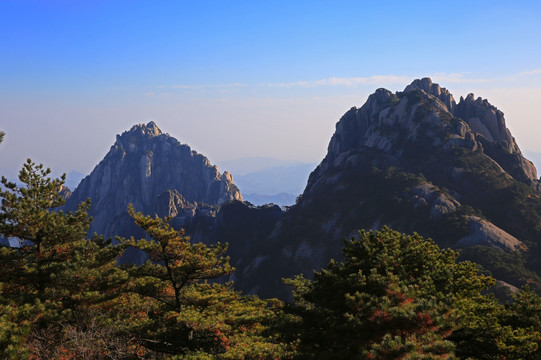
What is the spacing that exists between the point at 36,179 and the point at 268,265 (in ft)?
278

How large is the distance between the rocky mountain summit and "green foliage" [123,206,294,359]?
66.5 m

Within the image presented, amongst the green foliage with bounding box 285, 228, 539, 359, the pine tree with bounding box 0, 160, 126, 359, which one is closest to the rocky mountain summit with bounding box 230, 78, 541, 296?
the green foliage with bounding box 285, 228, 539, 359

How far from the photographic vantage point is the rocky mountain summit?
81.3m

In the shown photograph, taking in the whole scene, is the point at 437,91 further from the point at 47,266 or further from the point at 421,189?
the point at 47,266

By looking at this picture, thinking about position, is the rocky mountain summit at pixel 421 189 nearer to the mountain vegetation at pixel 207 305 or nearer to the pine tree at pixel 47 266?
the mountain vegetation at pixel 207 305

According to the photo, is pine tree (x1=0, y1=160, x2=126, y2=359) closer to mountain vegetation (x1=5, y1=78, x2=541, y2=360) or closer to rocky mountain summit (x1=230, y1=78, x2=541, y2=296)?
mountain vegetation (x1=5, y1=78, x2=541, y2=360)

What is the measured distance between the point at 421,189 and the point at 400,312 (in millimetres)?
88533

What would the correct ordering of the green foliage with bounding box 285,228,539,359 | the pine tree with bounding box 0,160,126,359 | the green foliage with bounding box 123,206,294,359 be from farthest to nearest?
1. the pine tree with bounding box 0,160,126,359
2. the green foliage with bounding box 123,206,294,359
3. the green foliage with bounding box 285,228,539,359

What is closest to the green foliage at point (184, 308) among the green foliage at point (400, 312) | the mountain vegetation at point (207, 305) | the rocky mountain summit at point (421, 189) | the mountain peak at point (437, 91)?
the mountain vegetation at point (207, 305)

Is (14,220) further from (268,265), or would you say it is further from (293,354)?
(268,265)

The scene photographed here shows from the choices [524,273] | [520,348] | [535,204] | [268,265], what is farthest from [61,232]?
[535,204]

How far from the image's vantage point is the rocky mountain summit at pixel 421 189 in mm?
81312

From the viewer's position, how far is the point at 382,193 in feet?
332

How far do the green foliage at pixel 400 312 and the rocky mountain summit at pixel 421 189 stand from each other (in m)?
62.0
